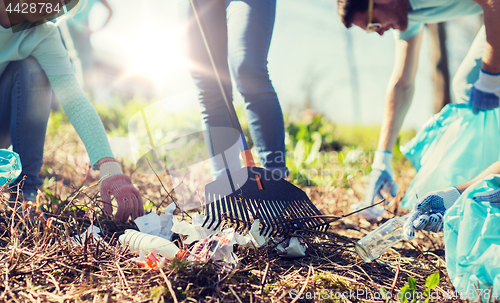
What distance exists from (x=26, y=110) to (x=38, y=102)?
67 mm

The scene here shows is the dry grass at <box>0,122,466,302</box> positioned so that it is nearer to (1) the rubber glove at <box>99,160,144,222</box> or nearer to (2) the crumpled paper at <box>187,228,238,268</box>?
(2) the crumpled paper at <box>187,228,238,268</box>

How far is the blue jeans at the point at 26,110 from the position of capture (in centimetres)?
151

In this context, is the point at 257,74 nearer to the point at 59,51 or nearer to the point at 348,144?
the point at 59,51

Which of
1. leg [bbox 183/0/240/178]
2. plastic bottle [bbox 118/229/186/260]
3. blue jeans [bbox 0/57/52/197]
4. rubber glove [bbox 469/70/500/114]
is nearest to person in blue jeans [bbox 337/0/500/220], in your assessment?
rubber glove [bbox 469/70/500/114]

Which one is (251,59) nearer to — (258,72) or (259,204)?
(258,72)

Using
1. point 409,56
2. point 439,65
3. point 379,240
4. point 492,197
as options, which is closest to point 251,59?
point 379,240

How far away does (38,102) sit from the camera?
1555mm

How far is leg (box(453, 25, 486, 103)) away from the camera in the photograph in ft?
6.18

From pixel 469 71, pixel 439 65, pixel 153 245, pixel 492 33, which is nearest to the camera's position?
pixel 153 245

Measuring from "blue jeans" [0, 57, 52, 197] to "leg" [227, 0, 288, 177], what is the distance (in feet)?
3.27

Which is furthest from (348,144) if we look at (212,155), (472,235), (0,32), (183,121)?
(0,32)

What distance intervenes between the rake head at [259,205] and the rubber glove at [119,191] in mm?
358

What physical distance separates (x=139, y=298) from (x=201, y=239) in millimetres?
309

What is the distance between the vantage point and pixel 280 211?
1.16 m
